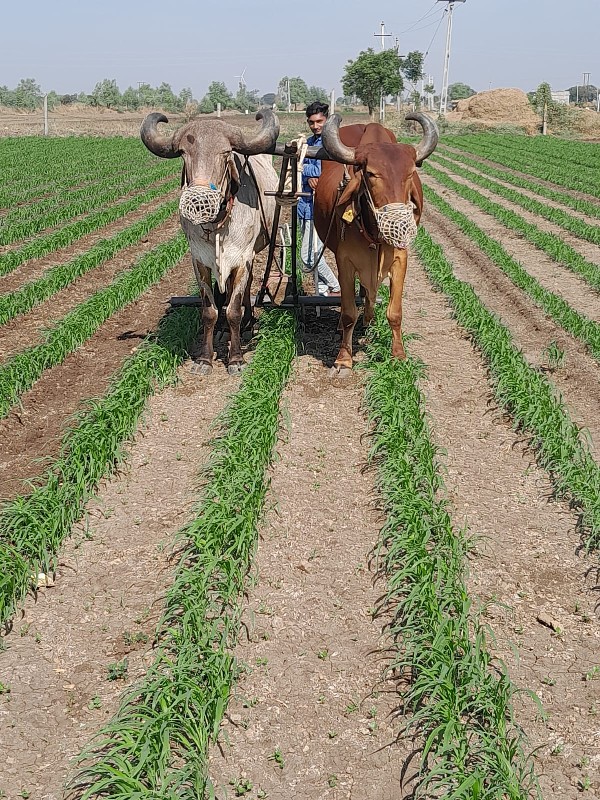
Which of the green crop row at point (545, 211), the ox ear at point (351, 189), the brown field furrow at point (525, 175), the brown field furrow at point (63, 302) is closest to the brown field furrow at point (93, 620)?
the ox ear at point (351, 189)

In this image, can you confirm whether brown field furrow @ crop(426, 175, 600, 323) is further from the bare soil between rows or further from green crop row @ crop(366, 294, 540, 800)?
green crop row @ crop(366, 294, 540, 800)

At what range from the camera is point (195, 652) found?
392 centimetres

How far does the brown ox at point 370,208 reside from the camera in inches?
253

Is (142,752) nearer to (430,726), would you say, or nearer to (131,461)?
(430,726)

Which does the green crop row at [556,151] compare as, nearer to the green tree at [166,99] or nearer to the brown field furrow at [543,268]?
the brown field furrow at [543,268]

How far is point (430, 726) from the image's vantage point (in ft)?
11.9

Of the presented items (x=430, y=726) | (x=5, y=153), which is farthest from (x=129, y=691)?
(x=5, y=153)

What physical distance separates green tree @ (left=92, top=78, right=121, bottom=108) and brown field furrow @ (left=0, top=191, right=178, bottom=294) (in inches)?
3239

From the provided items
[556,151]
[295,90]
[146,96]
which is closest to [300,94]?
[295,90]

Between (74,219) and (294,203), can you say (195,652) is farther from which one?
(74,219)

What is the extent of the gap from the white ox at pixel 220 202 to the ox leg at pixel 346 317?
96 cm

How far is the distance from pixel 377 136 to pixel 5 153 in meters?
Result: 28.7

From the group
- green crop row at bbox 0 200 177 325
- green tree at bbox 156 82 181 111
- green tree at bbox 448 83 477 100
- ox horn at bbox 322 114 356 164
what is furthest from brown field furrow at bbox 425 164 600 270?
green tree at bbox 448 83 477 100

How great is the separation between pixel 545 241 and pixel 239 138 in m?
8.73
